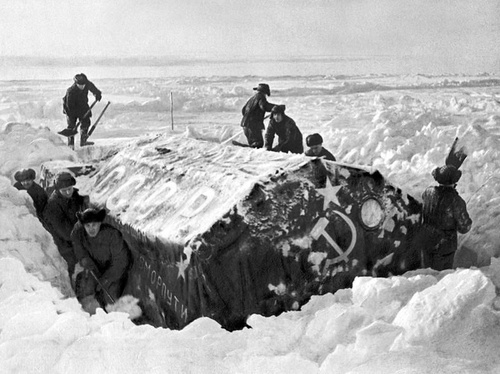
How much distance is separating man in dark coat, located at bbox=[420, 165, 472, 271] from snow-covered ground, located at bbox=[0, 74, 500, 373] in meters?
0.12

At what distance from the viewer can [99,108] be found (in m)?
4.14

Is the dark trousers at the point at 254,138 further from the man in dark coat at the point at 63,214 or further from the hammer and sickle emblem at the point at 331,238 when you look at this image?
the hammer and sickle emblem at the point at 331,238

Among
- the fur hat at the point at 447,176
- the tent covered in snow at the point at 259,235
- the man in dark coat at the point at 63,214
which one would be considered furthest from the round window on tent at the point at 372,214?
the man in dark coat at the point at 63,214

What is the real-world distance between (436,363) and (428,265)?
1.23m

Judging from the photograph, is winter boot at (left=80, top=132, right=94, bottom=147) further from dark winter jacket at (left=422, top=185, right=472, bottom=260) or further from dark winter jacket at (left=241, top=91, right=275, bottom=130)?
dark winter jacket at (left=422, top=185, right=472, bottom=260)

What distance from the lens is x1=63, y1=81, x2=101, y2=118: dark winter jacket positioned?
3941 mm

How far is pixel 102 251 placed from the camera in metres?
2.58

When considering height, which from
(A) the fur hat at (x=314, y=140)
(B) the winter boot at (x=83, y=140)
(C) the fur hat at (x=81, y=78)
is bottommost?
(B) the winter boot at (x=83, y=140)

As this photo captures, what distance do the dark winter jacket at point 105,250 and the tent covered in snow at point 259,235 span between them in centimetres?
6

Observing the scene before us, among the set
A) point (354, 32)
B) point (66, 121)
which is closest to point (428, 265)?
point (354, 32)

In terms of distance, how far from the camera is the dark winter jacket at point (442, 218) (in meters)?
2.44

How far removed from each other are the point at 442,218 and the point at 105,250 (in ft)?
5.31

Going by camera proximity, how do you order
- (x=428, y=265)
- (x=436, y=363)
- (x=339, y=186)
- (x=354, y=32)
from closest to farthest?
1. (x=436, y=363)
2. (x=339, y=186)
3. (x=428, y=265)
4. (x=354, y=32)

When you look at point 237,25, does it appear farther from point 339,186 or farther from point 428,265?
point 428,265
